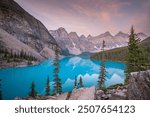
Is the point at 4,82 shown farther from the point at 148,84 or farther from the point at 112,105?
the point at 148,84

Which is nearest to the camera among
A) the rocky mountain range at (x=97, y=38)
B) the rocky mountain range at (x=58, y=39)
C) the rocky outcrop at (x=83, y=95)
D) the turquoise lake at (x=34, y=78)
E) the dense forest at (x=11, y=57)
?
the rocky outcrop at (x=83, y=95)

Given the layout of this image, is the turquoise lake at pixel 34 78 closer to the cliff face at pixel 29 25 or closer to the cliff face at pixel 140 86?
the cliff face at pixel 29 25

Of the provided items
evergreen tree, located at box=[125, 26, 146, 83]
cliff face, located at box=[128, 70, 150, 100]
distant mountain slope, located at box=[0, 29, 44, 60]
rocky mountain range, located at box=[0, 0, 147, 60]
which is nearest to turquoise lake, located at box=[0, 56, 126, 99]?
rocky mountain range, located at box=[0, 0, 147, 60]

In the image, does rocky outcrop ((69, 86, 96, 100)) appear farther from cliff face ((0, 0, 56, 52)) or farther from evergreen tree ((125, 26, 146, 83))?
evergreen tree ((125, 26, 146, 83))

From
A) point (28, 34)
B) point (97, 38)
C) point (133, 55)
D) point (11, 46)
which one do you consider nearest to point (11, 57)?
point (11, 46)

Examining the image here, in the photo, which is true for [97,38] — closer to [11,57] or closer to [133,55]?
[133,55]

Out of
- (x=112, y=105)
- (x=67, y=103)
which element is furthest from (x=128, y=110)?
Result: (x=67, y=103)

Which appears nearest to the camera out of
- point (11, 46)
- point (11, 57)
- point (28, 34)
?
point (11, 57)

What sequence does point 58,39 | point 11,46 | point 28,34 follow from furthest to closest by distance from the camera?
1. point 28,34
2. point 11,46
3. point 58,39

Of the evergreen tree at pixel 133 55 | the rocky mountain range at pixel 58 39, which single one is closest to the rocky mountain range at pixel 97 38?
the rocky mountain range at pixel 58 39
